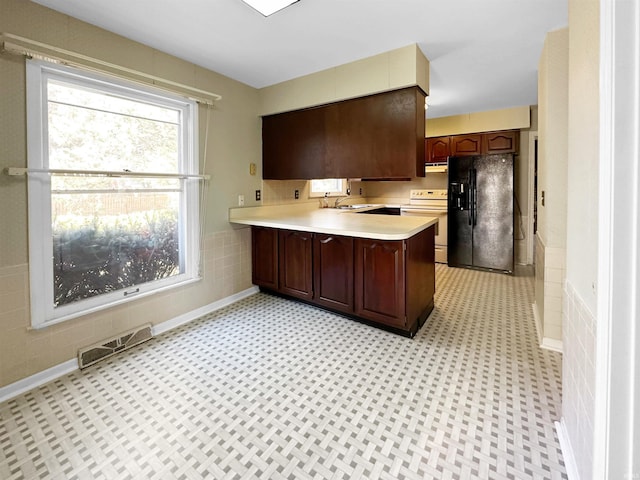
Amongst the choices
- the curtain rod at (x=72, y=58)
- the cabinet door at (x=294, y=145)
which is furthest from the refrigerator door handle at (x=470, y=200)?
the curtain rod at (x=72, y=58)

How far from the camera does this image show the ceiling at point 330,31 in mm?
2145

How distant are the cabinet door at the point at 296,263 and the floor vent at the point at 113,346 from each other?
4.58 ft

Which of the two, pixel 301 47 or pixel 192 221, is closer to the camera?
pixel 301 47

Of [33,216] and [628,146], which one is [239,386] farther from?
[628,146]

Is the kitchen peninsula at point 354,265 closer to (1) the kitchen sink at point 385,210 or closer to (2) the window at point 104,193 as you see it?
(2) the window at point 104,193

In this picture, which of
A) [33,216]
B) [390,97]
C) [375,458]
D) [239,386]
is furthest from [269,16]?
[375,458]

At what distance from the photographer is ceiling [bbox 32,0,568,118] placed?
2145 millimetres

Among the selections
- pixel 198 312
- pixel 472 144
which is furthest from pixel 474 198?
pixel 198 312

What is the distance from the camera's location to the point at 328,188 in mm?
5297

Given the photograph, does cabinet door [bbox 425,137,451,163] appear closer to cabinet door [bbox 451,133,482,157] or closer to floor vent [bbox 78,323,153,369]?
cabinet door [bbox 451,133,482,157]

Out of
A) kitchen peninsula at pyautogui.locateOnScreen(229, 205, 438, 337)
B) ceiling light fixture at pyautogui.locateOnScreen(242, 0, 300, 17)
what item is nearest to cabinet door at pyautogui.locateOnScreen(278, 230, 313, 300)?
kitchen peninsula at pyautogui.locateOnScreen(229, 205, 438, 337)

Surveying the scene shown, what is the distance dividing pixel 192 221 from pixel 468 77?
11.1 ft

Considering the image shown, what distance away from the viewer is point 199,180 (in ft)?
10.3

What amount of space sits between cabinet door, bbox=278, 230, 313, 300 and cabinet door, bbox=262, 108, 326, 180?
764 millimetres
